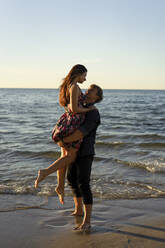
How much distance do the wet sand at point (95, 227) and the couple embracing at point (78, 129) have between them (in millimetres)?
273

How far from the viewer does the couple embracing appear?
377cm

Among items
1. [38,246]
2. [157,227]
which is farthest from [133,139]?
[38,246]

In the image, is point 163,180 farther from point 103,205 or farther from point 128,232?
point 128,232

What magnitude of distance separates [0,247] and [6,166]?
427cm

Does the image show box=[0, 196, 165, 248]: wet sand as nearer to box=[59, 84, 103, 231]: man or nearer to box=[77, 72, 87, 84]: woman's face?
box=[59, 84, 103, 231]: man

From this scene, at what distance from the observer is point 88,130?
12.4ft

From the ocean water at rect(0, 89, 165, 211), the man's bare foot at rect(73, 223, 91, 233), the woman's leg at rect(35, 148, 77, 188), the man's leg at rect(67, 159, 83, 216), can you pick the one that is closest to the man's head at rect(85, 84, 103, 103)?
the woman's leg at rect(35, 148, 77, 188)

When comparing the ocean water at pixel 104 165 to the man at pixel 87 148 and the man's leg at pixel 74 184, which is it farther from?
the man at pixel 87 148

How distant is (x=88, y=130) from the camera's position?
12.4ft

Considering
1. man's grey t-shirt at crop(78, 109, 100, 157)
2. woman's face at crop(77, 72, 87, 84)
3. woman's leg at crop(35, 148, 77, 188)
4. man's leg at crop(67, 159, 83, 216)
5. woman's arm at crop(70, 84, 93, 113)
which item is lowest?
man's leg at crop(67, 159, 83, 216)

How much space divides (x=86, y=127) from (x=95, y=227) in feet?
4.63

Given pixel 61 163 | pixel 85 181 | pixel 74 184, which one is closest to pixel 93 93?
pixel 61 163

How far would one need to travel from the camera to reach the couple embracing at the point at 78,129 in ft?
12.4

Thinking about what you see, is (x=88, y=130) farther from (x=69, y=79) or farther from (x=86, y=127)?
(x=69, y=79)
